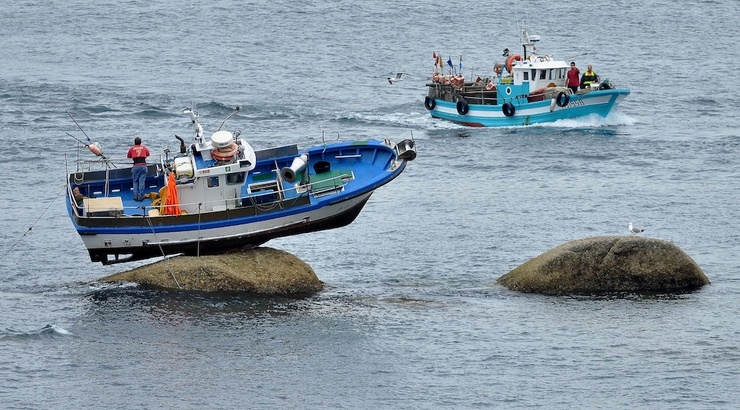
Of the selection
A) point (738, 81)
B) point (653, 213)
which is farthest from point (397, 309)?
point (738, 81)

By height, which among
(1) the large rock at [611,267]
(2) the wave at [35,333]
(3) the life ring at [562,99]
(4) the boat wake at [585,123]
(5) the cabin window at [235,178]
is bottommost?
(2) the wave at [35,333]

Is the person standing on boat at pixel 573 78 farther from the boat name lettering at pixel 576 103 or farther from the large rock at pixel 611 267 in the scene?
the large rock at pixel 611 267

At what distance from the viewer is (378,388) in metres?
31.0

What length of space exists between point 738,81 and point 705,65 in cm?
483

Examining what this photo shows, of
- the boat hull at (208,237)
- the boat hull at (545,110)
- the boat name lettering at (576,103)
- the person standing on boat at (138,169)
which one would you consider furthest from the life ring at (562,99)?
the person standing on boat at (138,169)

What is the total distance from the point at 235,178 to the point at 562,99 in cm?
2911

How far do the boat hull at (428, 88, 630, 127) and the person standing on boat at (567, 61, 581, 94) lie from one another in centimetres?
55

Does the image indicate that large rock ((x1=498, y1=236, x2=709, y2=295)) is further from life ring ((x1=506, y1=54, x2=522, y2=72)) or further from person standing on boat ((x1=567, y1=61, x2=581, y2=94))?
life ring ((x1=506, y1=54, x2=522, y2=72))

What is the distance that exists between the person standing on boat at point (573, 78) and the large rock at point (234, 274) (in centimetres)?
2991

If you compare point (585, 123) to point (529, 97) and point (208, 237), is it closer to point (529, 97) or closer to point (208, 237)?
point (529, 97)

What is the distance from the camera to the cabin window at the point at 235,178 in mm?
37781

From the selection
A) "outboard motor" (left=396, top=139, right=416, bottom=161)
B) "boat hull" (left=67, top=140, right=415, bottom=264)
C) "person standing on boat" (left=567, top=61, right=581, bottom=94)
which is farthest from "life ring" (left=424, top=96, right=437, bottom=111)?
"outboard motor" (left=396, top=139, right=416, bottom=161)

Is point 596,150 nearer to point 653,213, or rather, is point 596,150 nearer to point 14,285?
point 653,213

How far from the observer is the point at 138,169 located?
38.0m
